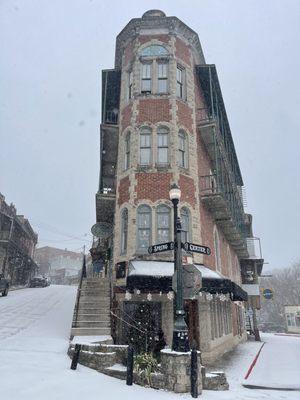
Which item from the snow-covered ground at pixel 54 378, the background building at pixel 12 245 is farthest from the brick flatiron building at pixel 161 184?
the background building at pixel 12 245

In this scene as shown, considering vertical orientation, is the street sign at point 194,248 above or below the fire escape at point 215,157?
below

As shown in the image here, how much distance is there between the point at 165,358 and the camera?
25.2 ft

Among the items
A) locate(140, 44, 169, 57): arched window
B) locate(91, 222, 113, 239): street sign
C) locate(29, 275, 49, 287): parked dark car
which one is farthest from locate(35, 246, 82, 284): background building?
locate(140, 44, 169, 57): arched window

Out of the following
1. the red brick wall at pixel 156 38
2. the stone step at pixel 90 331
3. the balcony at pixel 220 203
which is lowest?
the stone step at pixel 90 331

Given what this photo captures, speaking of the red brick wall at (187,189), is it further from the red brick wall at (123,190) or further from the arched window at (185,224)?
the red brick wall at (123,190)

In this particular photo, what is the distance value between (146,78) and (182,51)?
9.06 ft

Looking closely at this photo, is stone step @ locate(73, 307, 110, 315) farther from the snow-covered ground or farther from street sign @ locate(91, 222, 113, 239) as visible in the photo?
street sign @ locate(91, 222, 113, 239)

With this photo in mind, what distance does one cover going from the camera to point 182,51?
18156 mm

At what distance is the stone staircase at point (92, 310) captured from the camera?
11609 mm

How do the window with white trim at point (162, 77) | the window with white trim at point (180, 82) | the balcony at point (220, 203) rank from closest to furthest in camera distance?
the balcony at point (220, 203)
the window with white trim at point (162, 77)
the window with white trim at point (180, 82)

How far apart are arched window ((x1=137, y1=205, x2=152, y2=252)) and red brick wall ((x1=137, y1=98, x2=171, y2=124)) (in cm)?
446

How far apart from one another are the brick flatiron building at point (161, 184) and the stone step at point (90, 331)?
103 cm

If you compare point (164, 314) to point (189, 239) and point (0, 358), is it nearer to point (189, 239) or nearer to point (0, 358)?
point (189, 239)

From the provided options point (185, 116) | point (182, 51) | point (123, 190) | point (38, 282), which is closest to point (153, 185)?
point (123, 190)
